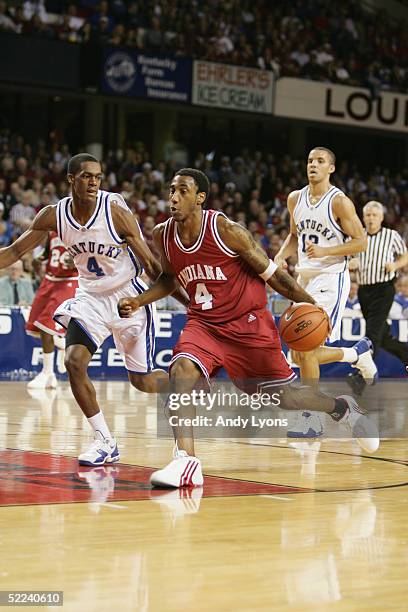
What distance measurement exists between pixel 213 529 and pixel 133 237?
2.52m

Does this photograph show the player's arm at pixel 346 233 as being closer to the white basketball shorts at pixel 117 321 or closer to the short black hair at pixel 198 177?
the white basketball shorts at pixel 117 321

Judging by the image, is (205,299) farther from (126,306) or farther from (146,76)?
(146,76)

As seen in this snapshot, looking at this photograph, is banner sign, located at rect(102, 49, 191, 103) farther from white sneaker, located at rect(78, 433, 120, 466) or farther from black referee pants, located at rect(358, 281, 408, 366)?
white sneaker, located at rect(78, 433, 120, 466)

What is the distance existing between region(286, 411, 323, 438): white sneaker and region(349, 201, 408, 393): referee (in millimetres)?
3524

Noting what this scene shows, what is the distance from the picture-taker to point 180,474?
19.2 feet

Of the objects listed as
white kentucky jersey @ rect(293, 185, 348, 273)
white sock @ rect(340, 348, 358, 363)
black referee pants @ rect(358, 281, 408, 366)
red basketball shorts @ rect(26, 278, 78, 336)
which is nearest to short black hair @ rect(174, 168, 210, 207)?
white kentucky jersey @ rect(293, 185, 348, 273)

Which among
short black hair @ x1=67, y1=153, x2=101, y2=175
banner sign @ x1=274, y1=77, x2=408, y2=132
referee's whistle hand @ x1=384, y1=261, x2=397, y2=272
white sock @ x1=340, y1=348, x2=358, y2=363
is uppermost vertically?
banner sign @ x1=274, y1=77, x2=408, y2=132

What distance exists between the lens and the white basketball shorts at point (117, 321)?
270 inches

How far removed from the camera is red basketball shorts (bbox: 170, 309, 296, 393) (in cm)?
639

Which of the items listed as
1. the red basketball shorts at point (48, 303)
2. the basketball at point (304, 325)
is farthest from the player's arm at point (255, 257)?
the red basketball shorts at point (48, 303)

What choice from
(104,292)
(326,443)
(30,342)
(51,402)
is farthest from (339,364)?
(104,292)

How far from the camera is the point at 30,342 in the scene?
48.3ft

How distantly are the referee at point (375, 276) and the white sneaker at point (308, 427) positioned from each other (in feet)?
11.6

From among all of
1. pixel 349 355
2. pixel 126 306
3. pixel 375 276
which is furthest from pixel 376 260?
pixel 126 306
